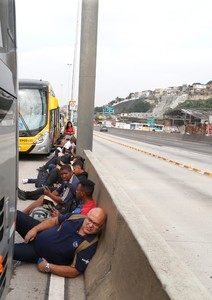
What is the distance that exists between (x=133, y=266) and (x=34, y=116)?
1385cm

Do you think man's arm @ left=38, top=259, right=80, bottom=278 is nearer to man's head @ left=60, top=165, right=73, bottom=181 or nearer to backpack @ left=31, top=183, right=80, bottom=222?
backpack @ left=31, top=183, right=80, bottom=222

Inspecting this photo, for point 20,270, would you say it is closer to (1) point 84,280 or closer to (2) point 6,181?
(1) point 84,280

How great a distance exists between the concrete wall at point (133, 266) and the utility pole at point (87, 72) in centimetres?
Answer: 884

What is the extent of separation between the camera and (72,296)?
3877 millimetres

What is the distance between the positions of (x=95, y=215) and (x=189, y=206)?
4.95m

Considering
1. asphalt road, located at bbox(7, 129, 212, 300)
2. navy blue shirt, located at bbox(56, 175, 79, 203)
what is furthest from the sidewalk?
navy blue shirt, located at bbox(56, 175, 79, 203)

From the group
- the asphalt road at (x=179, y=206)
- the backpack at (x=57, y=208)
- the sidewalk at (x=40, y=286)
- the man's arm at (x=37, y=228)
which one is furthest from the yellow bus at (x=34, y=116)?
the sidewalk at (x=40, y=286)

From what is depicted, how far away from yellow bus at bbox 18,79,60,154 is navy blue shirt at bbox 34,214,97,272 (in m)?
11.5

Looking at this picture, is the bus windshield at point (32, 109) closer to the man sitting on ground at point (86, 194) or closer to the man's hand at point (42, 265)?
the man sitting on ground at point (86, 194)

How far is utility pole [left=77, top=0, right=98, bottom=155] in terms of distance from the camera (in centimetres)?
1247

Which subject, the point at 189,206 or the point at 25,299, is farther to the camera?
the point at 189,206

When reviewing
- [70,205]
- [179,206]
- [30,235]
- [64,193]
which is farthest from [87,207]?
[179,206]

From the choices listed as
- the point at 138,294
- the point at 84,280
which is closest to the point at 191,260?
the point at 84,280

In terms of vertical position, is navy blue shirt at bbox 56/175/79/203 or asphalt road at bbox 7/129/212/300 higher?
navy blue shirt at bbox 56/175/79/203
